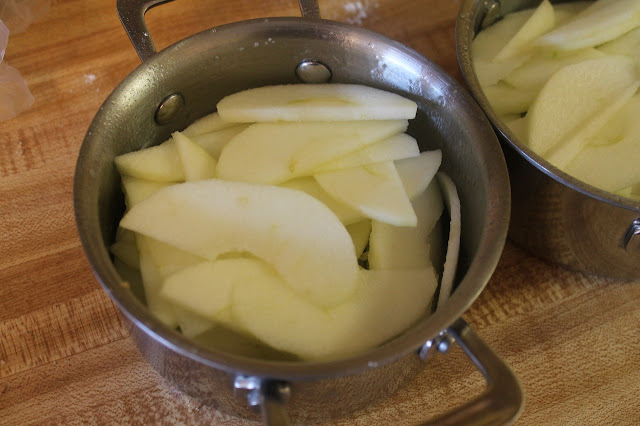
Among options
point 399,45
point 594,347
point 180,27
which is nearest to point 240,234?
point 399,45

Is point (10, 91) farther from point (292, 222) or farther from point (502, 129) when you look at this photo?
point (502, 129)

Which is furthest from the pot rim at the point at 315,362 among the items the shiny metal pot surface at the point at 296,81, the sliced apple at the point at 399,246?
the sliced apple at the point at 399,246

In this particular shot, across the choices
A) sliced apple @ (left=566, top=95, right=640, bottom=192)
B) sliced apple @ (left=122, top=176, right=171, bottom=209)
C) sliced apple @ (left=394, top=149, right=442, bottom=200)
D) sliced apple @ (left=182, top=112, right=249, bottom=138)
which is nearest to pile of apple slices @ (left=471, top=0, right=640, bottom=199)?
sliced apple @ (left=566, top=95, right=640, bottom=192)

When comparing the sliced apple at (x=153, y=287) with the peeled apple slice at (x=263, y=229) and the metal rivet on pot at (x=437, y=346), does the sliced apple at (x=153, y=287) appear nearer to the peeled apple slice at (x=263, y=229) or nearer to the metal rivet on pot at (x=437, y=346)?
the peeled apple slice at (x=263, y=229)

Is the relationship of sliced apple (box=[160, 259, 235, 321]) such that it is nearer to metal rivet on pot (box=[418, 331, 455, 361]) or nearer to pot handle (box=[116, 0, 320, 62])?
metal rivet on pot (box=[418, 331, 455, 361])

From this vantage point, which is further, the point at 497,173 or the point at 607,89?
the point at 607,89

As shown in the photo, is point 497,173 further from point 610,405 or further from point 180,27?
point 180,27
